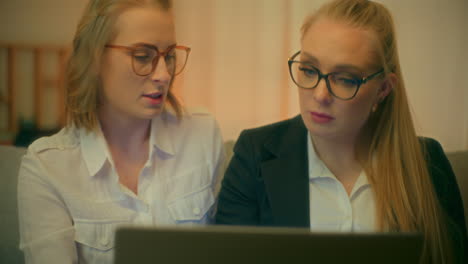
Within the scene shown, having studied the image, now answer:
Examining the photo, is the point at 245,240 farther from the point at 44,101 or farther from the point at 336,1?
the point at 44,101

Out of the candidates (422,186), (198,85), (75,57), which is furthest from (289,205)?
(198,85)

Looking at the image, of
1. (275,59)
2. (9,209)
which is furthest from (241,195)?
(275,59)

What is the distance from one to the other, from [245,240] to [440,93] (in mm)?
2212

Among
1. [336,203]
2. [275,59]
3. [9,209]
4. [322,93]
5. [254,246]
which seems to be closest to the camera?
[254,246]

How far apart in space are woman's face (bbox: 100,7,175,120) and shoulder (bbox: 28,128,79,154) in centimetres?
16

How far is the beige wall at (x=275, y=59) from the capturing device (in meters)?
2.46

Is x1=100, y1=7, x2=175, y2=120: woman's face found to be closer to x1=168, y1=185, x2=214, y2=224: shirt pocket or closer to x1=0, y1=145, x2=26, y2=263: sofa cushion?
x1=168, y1=185, x2=214, y2=224: shirt pocket

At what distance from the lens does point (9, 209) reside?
1.38 meters

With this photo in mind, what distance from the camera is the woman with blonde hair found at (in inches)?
41.4

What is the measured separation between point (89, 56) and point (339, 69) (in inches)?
24.8

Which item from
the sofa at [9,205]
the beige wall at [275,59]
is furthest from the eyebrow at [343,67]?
the beige wall at [275,59]

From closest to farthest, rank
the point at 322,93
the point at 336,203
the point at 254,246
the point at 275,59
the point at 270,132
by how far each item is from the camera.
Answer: the point at 254,246, the point at 322,93, the point at 336,203, the point at 270,132, the point at 275,59

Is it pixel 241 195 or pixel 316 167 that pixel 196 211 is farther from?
pixel 316 167

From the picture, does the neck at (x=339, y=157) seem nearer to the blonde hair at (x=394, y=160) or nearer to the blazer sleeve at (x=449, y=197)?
the blonde hair at (x=394, y=160)
